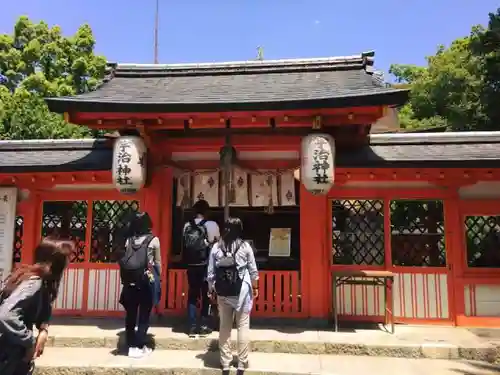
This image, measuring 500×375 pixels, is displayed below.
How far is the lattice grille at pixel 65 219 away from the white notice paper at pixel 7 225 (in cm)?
58

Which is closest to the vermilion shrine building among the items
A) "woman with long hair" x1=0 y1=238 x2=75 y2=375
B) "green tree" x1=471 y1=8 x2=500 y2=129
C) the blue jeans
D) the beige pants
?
the blue jeans

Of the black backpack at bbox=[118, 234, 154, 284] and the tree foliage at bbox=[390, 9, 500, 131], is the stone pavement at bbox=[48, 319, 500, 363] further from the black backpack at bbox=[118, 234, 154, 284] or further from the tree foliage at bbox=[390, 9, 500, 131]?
the tree foliage at bbox=[390, 9, 500, 131]

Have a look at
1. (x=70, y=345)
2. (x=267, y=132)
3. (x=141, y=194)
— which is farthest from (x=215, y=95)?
(x=70, y=345)

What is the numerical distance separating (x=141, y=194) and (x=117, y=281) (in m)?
1.82

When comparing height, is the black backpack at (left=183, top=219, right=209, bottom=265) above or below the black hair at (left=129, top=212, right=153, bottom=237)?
below

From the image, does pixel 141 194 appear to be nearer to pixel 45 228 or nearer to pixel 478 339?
pixel 45 228

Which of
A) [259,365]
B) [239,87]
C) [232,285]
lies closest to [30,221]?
[239,87]

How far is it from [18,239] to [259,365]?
5926 mm

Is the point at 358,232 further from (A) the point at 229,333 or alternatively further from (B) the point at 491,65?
(B) the point at 491,65

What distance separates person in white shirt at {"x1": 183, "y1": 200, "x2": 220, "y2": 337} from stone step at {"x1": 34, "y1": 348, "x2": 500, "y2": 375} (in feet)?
1.78

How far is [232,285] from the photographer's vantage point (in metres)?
5.11

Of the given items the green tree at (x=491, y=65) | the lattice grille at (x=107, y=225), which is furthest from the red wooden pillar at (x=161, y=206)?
the green tree at (x=491, y=65)

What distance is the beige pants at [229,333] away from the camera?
5.14m

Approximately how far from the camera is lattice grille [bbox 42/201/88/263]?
27.2 feet
